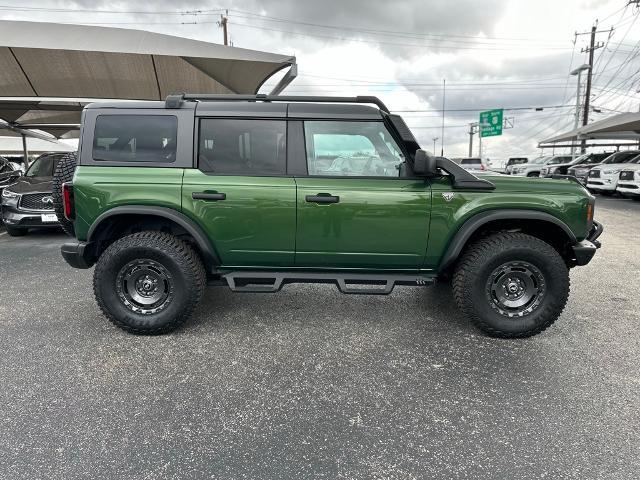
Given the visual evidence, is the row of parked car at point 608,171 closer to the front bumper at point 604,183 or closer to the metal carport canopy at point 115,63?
the front bumper at point 604,183

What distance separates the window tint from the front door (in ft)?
3.89

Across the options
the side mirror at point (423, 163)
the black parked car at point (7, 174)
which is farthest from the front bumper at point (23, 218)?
the side mirror at point (423, 163)

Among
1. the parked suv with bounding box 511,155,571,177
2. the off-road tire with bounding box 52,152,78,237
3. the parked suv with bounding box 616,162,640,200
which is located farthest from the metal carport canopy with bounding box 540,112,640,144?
the off-road tire with bounding box 52,152,78,237

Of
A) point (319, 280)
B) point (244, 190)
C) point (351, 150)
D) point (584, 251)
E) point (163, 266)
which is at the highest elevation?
point (351, 150)

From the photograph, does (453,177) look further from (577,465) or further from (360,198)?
(577,465)

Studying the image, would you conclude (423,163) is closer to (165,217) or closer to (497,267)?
(497,267)

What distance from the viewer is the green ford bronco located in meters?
3.35

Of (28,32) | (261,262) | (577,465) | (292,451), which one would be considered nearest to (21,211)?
(28,32)

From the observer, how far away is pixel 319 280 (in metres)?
3.55

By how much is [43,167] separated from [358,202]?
8186 millimetres

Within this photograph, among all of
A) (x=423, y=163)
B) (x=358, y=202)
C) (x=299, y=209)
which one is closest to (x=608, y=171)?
(x=423, y=163)

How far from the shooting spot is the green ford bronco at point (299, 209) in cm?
335

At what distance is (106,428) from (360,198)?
2.33 metres

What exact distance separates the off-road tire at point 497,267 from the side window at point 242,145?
1.82 metres
